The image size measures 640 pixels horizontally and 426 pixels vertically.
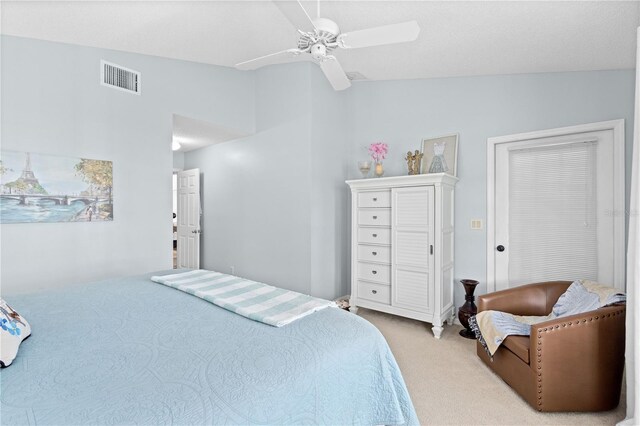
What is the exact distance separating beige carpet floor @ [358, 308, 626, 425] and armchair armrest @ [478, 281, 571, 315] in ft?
1.59

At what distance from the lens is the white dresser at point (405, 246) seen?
10.3 ft

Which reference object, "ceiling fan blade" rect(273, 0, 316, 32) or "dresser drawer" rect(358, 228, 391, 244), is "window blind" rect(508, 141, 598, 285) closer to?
"dresser drawer" rect(358, 228, 391, 244)

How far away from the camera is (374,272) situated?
11.7 ft

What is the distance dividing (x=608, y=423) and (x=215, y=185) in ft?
15.9

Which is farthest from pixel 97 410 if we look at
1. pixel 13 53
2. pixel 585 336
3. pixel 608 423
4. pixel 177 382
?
pixel 13 53

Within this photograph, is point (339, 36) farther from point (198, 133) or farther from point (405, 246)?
point (198, 133)

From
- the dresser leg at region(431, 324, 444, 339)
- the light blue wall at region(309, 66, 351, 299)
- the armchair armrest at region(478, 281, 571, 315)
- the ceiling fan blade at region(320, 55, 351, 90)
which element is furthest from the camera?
the light blue wall at region(309, 66, 351, 299)

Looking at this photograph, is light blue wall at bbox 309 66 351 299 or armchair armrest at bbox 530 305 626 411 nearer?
armchair armrest at bbox 530 305 626 411

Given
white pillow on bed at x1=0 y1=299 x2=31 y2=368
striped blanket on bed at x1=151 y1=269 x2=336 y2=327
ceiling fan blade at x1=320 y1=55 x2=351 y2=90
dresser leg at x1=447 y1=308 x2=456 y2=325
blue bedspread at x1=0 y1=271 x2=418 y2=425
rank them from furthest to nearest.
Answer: dresser leg at x1=447 y1=308 x2=456 y2=325
ceiling fan blade at x1=320 y1=55 x2=351 y2=90
striped blanket on bed at x1=151 y1=269 x2=336 y2=327
white pillow on bed at x1=0 y1=299 x2=31 y2=368
blue bedspread at x1=0 y1=271 x2=418 y2=425

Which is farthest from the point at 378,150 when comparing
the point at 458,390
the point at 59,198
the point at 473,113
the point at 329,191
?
the point at 59,198

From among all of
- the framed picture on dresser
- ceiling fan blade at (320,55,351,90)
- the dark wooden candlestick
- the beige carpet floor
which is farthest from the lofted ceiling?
the beige carpet floor

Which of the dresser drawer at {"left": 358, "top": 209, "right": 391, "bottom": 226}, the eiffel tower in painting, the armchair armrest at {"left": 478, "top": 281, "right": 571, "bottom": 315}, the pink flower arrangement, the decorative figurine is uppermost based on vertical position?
the pink flower arrangement

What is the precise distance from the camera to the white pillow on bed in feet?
3.45

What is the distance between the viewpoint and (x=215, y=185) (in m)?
4.98
